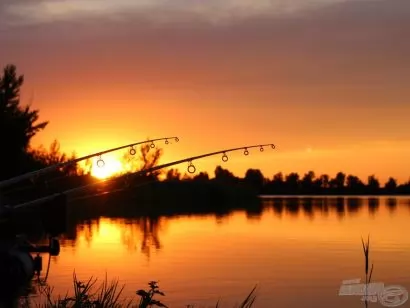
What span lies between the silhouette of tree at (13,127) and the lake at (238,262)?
7699 millimetres

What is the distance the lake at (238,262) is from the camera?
1995 cm

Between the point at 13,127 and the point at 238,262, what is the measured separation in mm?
27931

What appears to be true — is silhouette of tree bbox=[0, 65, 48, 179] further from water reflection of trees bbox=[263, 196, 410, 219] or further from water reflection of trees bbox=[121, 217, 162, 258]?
water reflection of trees bbox=[263, 196, 410, 219]

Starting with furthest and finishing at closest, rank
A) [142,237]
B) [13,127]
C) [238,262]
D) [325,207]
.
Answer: [325,207] < [13,127] < [142,237] < [238,262]

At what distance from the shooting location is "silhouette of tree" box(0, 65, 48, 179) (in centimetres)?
5045

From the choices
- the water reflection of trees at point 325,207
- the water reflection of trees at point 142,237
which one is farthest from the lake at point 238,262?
the water reflection of trees at point 325,207

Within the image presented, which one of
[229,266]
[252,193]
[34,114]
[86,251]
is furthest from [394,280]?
[252,193]

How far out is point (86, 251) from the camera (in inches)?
1257

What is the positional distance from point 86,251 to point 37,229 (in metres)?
14.2

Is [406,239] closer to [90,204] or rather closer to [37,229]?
[37,229]

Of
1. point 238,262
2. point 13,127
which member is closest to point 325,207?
point 13,127

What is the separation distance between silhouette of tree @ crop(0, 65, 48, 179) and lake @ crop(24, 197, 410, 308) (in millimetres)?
7699

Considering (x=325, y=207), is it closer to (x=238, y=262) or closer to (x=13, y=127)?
(x=13, y=127)

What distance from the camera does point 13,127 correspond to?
169ft
